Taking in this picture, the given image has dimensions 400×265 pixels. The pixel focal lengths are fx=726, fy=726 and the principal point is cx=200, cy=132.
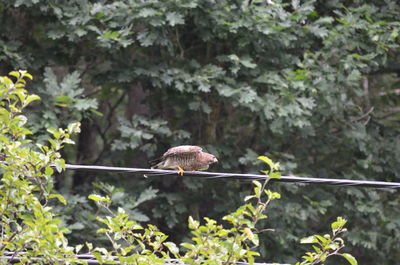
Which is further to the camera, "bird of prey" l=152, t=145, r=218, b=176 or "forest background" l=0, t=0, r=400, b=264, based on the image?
"forest background" l=0, t=0, r=400, b=264

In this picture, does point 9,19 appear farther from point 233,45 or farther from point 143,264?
point 143,264

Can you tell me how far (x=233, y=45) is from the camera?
7.47m

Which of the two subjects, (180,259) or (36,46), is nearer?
(180,259)

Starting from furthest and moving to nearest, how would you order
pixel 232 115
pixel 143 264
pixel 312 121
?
1. pixel 232 115
2. pixel 312 121
3. pixel 143 264

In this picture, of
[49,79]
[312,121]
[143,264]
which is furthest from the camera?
[312,121]

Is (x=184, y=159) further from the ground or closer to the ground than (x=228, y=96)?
closer to the ground

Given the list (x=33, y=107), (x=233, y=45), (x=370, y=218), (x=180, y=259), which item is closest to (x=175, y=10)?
(x=233, y=45)

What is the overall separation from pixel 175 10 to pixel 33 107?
→ 1810mm

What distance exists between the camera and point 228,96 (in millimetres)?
6953

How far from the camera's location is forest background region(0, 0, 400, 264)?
690 cm

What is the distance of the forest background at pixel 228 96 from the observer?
22.6 feet

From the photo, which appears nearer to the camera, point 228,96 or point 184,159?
point 184,159

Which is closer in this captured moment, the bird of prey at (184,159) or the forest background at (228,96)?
the bird of prey at (184,159)

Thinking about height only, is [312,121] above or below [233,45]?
below
